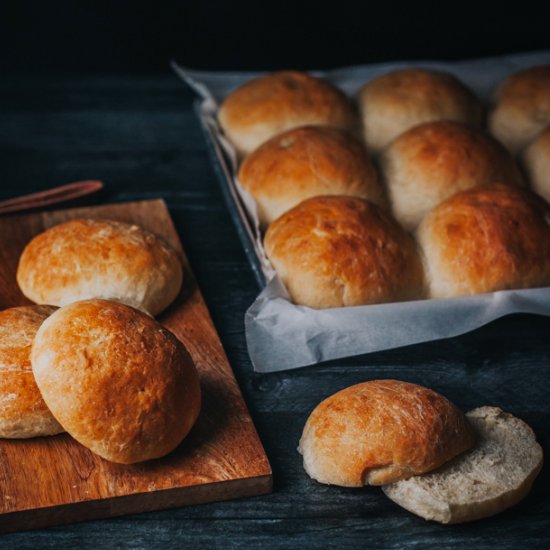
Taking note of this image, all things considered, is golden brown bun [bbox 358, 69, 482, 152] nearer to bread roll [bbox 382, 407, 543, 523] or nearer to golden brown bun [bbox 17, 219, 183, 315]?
golden brown bun [bbox 17, 219, 183, 315]

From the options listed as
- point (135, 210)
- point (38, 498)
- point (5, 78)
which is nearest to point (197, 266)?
point (135, 210)

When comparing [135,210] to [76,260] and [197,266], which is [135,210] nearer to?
[197,266]

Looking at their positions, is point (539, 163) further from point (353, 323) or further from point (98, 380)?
point (98, 380)

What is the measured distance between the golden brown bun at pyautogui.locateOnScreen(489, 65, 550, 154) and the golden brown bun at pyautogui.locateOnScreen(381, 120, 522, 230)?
0.39 meters

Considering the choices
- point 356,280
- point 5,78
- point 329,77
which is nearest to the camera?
point 356,280

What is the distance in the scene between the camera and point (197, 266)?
107 inches

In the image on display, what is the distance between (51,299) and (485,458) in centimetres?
114

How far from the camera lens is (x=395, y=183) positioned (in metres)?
2.83

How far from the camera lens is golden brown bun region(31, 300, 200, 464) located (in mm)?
1754

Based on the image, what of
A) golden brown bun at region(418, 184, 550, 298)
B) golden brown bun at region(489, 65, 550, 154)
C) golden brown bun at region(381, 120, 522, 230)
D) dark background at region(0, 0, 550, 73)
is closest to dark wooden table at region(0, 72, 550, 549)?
golden brown bun at region(418, 184, 550, 298)

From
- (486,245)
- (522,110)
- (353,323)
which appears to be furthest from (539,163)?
(353,323)

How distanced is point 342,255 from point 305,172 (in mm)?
470

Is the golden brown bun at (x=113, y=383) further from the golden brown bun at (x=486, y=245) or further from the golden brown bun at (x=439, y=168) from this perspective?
the golden brown bun at (x=439, y=168)

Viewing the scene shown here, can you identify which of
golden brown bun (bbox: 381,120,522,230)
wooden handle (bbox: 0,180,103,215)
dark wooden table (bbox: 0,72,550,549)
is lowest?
dark wooden table (bbox: 0,72,550,549)
